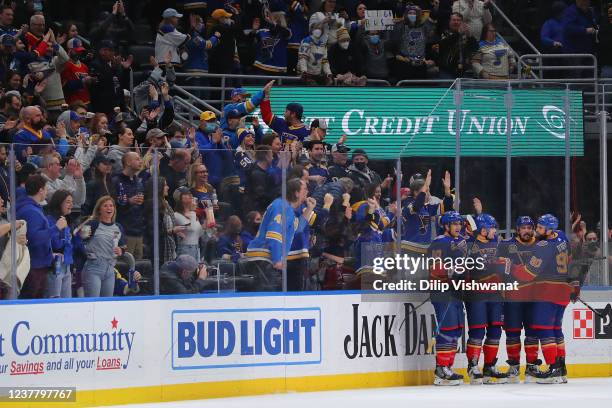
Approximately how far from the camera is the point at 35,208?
1190 centimetres

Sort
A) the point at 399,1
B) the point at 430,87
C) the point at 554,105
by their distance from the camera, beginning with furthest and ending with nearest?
the point at 399,1 → the point at 430,87 → the point at 554,105

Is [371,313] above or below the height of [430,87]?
below

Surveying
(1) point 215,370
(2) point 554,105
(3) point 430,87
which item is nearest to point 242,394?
(1) point 215,370

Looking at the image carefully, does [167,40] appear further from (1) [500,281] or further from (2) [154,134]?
(1) [500,281]

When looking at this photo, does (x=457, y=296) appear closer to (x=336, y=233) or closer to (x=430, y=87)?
(x=336, y=233)

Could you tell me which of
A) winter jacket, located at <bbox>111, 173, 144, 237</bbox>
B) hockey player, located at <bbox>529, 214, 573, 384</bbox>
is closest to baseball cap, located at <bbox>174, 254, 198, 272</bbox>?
winter jacket, located at <bbox>111, 173, 144, 237</bbox>

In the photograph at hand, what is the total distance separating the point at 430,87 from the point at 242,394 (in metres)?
7.42

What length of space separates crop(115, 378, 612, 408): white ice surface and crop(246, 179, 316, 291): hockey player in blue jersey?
3.61 ft

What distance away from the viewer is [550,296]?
14531mm

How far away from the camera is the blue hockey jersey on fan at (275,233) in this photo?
13547 mm

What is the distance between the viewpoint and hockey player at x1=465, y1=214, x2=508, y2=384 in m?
14.5

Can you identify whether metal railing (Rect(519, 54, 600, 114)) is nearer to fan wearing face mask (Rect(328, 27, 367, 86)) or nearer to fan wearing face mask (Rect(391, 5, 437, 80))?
fan wearing face mask (Rect(391, 5, 437, 80))

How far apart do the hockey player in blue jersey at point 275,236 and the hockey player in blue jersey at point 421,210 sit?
1.26 meters

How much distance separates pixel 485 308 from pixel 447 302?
0.43m
